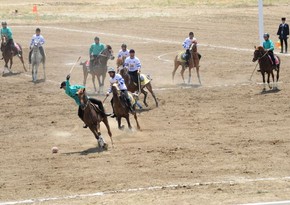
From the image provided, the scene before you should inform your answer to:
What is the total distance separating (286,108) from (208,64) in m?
14.3

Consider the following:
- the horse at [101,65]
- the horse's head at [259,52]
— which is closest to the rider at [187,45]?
the horse at [101,65]

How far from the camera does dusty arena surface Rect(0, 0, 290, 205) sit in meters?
21.8

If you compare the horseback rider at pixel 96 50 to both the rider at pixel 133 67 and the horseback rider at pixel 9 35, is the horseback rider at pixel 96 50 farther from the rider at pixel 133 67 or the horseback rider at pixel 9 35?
the horseback rider at pixel 9 35

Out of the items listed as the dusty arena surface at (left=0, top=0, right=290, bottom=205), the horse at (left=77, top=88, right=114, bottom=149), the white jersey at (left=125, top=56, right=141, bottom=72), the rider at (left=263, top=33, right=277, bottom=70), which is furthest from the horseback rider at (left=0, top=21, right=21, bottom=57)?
the horse at (left=77, top=88, right=114, bottom=149)

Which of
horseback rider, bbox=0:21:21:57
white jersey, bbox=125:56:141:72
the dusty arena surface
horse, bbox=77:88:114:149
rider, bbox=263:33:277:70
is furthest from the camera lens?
horseback rider, bbox=0:21:21:57

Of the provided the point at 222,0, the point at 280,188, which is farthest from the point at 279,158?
the point at 222,0

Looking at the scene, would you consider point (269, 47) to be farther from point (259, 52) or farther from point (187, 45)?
point (187, 45)

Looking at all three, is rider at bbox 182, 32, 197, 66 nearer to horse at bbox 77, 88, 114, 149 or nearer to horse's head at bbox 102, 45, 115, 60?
horse's head at bbox 102, 45, 115, 60

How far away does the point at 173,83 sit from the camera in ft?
137

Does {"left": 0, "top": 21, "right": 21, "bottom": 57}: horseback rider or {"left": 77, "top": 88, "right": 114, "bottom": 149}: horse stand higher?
{"left": 0, "top": 21, "right": 21, "bottom": 57}: horseback rider

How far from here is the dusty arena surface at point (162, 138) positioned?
21797 mm

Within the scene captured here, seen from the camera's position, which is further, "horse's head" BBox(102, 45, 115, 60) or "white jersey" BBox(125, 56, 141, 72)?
"horse's head" BBox(102, 45, 115, 60)

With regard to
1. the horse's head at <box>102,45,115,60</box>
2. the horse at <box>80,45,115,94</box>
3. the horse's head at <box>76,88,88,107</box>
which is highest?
the horse's head at <box>76,88,88,107</box>

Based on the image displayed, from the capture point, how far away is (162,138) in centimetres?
2881
